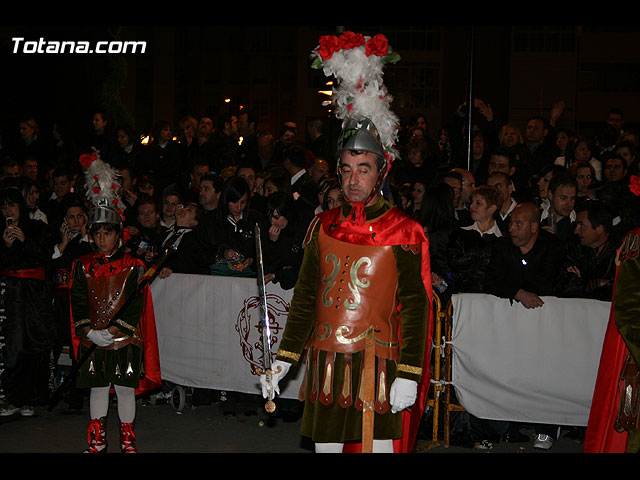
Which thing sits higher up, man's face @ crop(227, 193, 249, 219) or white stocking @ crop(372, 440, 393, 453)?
man's face @ crop(227, 193, 249, 219)

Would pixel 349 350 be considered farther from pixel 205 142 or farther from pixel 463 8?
pixel 205 142

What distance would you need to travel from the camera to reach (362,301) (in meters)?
4.42

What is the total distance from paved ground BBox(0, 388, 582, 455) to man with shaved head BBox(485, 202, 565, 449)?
4.47 feet

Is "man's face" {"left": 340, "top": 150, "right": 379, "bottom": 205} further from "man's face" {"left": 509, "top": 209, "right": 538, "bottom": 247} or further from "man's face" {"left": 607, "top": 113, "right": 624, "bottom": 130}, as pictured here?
"man's face" {"left": 607, "top": 113, "right": 624, "bottom": 130}

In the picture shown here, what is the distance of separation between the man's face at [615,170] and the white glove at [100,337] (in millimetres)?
6318

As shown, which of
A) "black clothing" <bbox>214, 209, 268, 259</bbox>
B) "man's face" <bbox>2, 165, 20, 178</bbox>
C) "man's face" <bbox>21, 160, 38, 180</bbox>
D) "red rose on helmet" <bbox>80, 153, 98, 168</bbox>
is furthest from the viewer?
"man's face" <bbox>21, 160, 38, 180</bbox>

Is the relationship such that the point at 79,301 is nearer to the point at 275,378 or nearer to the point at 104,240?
the point at 104,240

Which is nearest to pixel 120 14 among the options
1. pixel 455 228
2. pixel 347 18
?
pixel 347 18

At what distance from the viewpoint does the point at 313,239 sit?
463cm

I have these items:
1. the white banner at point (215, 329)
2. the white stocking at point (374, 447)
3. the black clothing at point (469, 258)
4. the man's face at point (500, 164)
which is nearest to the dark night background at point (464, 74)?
the man's face at point (500, 164)

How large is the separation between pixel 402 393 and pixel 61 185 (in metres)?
7.68

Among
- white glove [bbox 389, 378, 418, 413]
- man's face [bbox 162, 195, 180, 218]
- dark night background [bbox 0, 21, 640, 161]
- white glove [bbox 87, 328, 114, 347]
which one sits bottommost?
white glove [bbox 87, 328, 114, 347]

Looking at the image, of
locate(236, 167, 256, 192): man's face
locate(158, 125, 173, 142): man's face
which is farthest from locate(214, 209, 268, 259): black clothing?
locate(158, 125, 173, 142): man's face

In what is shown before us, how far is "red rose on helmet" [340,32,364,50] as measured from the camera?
14.7 feet
